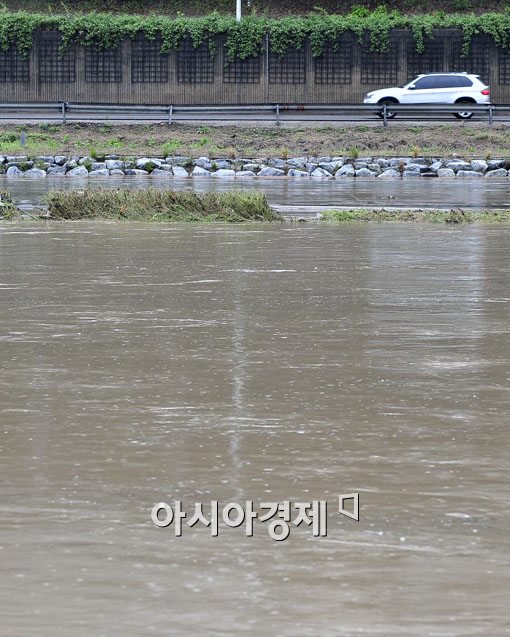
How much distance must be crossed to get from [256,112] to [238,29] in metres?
8.55

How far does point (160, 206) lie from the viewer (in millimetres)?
25406

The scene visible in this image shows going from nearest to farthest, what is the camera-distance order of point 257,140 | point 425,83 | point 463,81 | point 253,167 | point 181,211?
point 181,211
point 253,167
point 257,140
point 463,81
point 425,83

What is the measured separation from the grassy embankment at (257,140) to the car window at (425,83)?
503 cm

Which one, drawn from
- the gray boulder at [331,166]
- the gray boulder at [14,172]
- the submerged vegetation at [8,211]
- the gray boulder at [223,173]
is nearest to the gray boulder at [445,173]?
the gray boulder at [331,166]

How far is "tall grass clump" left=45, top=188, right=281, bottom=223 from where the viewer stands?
24844mm

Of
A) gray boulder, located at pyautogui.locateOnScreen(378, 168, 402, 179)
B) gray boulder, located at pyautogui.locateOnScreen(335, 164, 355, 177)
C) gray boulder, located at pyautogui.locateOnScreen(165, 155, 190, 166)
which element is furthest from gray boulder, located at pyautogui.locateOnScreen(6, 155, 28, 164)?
gray boulder, located at pyautogui.locateOnScreen(378, 168, 402, 179)

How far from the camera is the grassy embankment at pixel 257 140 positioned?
43.5m

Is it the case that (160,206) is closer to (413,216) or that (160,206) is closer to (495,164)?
(413,216)

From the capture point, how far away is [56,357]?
11.0 meters

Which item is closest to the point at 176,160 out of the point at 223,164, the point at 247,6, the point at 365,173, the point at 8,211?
the point at 223,164

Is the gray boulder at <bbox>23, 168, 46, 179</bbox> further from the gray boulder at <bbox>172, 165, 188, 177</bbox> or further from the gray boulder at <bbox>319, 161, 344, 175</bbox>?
the gray boulder at <bbox>319, 161, 344, 175</bbox>

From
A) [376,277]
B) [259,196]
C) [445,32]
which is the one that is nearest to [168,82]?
[445,32]

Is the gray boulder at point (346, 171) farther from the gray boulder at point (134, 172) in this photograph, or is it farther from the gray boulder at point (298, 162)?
the gray boulder at point (134, 172)

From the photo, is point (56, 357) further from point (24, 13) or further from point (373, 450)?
point (24, 13)
